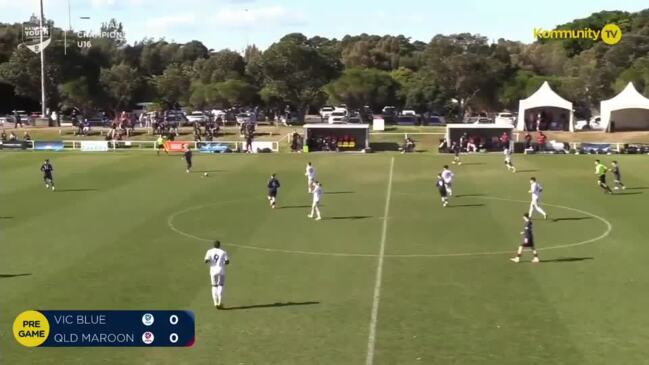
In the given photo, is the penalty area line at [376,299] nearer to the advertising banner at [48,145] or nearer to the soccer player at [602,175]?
the soccer player at [602,175]

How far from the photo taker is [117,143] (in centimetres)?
7088

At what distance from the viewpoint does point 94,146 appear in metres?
69.9

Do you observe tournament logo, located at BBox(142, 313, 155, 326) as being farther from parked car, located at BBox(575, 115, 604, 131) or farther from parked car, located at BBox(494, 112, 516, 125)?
parked car, located at BBox(575, 115, 604, 131)

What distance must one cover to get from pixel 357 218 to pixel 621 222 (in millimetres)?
11189

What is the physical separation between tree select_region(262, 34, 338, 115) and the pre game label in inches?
2969

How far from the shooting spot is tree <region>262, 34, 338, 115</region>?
92.8 meters

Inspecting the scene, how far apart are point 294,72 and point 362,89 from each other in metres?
8.99

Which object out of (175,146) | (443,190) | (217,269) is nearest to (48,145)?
(175,146)

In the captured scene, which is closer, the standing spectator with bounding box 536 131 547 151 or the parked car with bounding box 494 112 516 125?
the standing spectator with bounding box 536 131 547 151

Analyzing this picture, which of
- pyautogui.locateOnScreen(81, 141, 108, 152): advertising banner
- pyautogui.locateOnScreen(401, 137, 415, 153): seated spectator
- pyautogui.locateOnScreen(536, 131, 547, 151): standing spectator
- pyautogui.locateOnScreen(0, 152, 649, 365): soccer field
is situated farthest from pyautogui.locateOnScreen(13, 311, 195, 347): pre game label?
pyautogui.locateOnScreen(81, 141, 108, 152): advertising banner

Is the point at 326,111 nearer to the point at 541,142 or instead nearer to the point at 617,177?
the point at 541,142

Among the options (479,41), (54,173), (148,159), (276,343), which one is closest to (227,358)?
(276,343)

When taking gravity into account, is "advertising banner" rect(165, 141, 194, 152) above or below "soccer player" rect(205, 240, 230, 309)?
above

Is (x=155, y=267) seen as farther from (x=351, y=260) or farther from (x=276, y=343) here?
(x=276, y=343)
